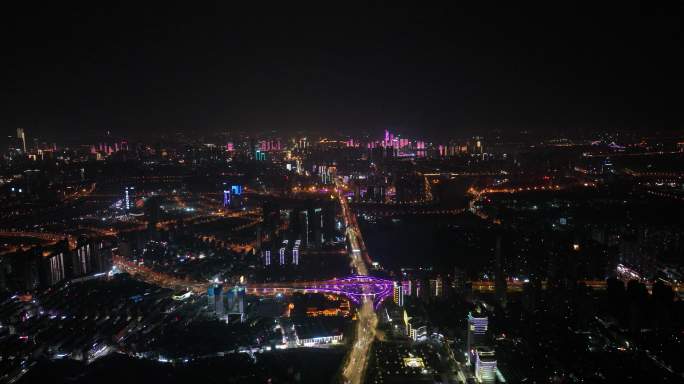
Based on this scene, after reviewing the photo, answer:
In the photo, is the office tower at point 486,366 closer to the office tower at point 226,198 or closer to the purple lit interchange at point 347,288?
the purple lit interchange at point 347,288

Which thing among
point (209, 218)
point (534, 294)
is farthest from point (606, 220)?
point (209, 218)

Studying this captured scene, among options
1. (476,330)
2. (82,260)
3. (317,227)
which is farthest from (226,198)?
(476,330)

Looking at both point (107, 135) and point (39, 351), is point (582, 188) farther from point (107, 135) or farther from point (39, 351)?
point (107, 135)

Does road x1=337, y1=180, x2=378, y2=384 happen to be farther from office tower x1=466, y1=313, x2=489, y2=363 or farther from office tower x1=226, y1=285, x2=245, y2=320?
office tower x1=226, y1=285, x2=245, y2=320

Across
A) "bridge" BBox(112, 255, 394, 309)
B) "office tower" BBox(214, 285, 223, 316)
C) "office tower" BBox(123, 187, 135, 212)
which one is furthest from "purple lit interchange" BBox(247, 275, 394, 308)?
"office tower" BBox(123, 187, 135, 212)

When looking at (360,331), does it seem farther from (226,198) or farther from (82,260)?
(226,198)
